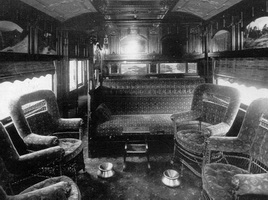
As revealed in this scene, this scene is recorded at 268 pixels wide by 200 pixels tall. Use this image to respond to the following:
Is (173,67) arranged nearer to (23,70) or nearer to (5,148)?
(23,70)

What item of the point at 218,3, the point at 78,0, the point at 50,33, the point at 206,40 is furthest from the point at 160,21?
the point at 50,33

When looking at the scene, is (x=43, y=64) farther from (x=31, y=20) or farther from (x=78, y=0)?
(x=78, y=0)

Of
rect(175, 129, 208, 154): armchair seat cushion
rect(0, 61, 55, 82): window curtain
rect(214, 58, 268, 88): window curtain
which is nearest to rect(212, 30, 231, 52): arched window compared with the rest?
rect(214, 58, 268, 88): window curtain

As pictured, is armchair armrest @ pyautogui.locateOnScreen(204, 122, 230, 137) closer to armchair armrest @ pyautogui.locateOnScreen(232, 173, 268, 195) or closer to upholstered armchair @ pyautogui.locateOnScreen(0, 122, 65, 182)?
armchair armrest @ pyautogui.locateOnScreen(232, 173, 268, 195)

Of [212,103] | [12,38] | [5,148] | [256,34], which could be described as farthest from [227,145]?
[12,38]

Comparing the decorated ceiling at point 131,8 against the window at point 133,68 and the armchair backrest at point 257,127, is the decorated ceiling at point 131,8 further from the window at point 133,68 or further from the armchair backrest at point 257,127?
the armchair backrest at point 257,127

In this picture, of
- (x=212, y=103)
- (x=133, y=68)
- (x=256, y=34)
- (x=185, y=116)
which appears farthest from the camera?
(x=133, y=68)

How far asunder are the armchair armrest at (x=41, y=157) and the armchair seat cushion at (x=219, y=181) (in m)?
2.00

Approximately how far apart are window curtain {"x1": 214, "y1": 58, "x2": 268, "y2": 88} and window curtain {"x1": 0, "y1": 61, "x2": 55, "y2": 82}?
4554 mm

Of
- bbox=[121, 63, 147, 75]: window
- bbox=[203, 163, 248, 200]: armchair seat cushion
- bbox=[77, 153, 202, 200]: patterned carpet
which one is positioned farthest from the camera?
bbox=[121, 63, 147, 75]: window

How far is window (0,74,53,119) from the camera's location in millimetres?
A: 3854

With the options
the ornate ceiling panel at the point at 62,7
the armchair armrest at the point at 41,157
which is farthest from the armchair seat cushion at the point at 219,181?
the ornate ceiling panel at the point at 62,7

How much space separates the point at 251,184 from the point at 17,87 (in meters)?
4.41

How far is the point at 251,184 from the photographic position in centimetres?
215
